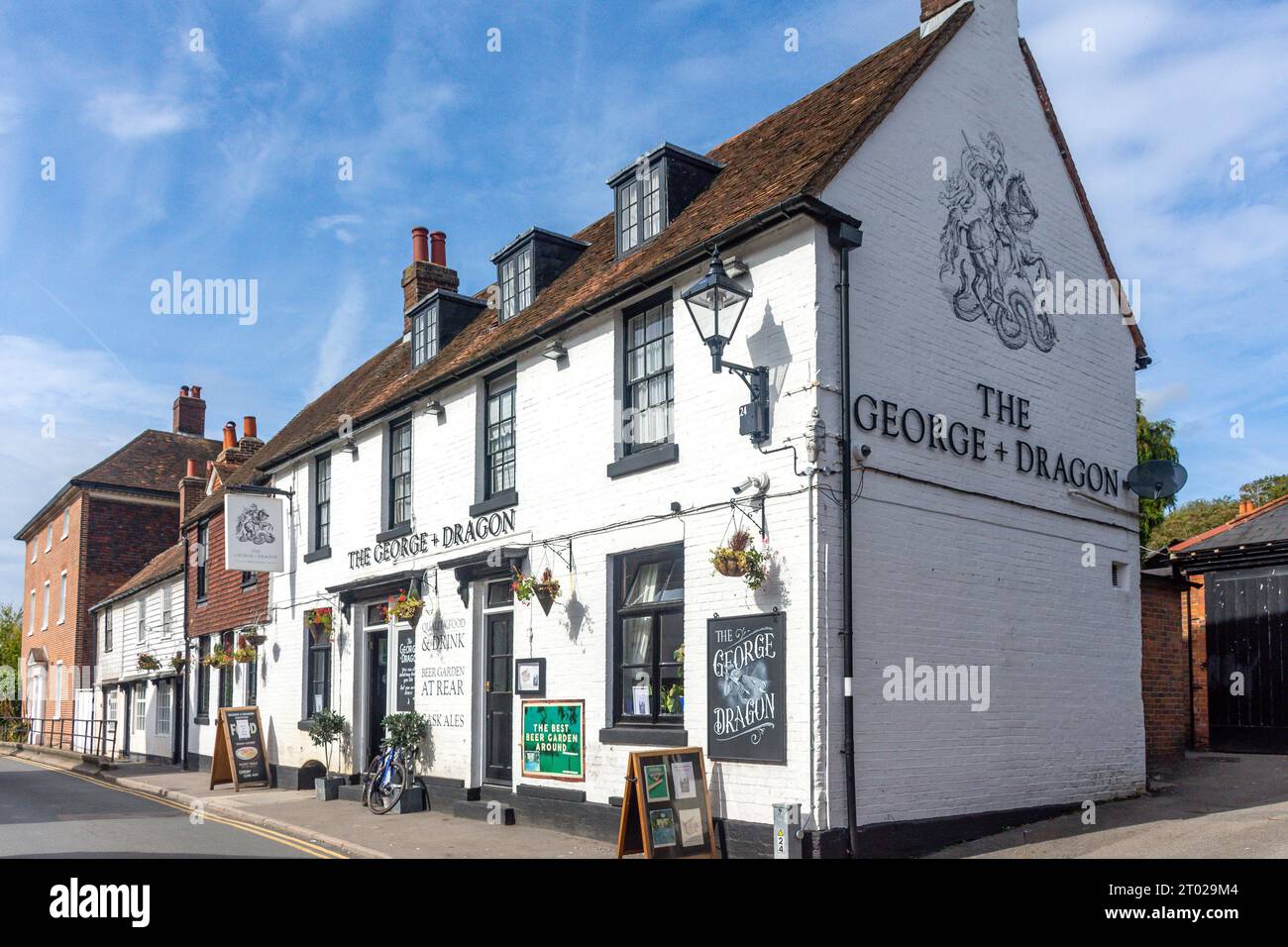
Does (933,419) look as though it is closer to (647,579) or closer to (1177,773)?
(647,579)

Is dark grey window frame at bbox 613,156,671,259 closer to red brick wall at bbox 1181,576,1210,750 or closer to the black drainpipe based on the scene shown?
the black drainpipe

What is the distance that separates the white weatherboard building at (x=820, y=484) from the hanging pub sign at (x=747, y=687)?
30 mm

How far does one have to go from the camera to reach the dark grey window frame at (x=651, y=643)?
12.7m

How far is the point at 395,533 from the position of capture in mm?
18484

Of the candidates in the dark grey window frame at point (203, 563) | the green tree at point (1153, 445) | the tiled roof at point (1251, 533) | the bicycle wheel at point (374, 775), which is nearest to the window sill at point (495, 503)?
the bicycle wheel at point (374, 775)

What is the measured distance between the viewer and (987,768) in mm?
12336

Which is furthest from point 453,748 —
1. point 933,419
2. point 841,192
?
point 841,192

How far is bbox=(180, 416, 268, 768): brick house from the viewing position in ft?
79.6

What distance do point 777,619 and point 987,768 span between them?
317cm

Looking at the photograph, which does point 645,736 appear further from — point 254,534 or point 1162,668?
point 254,534

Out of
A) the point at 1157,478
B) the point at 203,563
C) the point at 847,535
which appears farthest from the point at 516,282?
the point at 203,563

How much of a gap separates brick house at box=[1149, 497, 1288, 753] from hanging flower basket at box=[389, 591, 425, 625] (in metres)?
10.9

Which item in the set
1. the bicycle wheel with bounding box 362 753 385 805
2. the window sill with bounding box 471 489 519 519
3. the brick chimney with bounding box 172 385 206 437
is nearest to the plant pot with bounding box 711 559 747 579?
the window sill with bounding box 471 489 519 519

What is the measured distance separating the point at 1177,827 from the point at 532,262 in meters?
11.3
